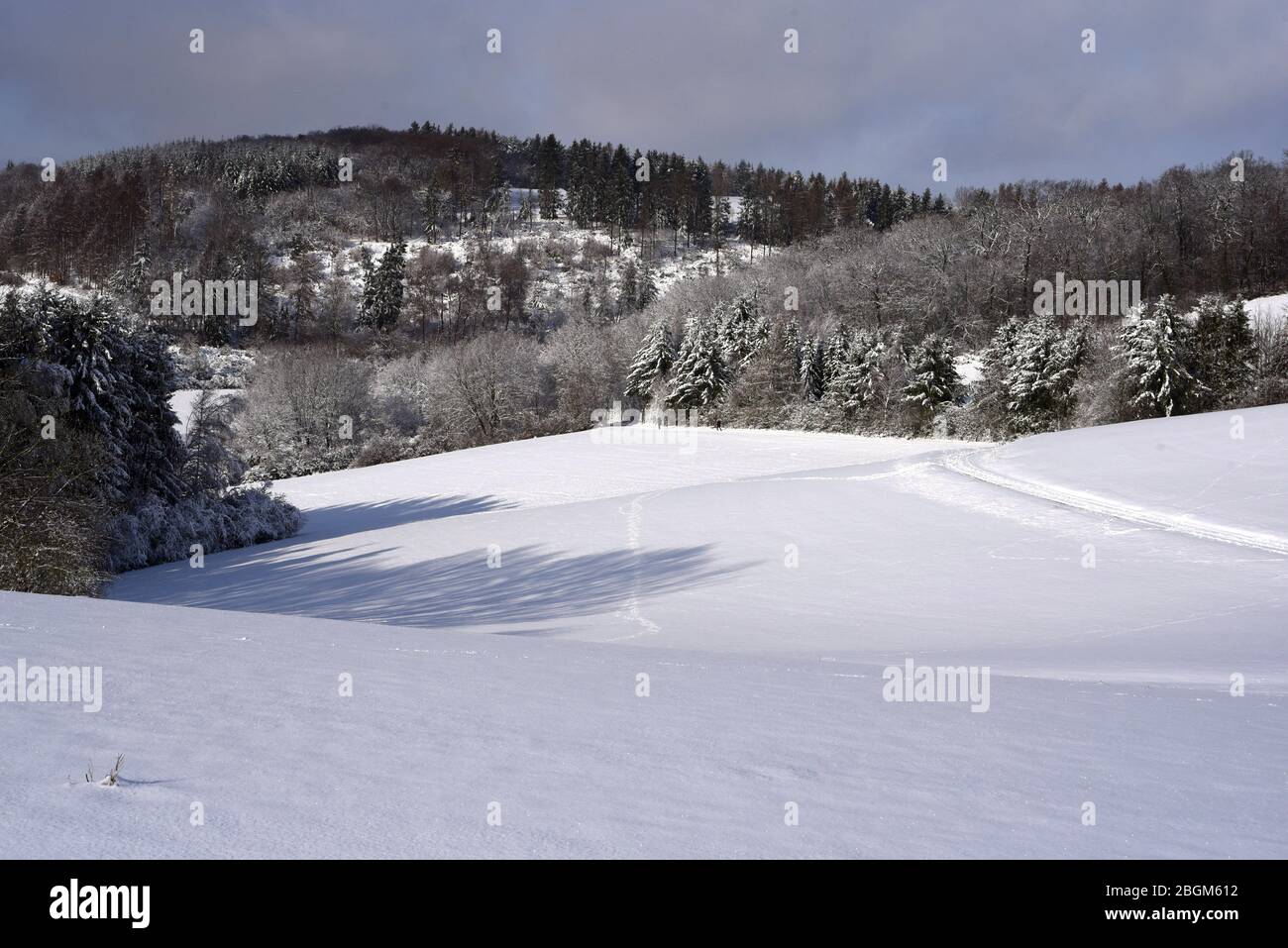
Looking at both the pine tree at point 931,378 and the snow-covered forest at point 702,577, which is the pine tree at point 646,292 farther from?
the pine tree at point 931,378

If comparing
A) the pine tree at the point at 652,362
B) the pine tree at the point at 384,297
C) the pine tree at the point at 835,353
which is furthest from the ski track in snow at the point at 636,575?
the pine tree at the point at 384,297

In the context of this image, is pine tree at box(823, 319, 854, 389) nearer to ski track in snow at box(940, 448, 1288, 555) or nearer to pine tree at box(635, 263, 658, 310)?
ski track in snow at box(940, 448, 1288, 555)

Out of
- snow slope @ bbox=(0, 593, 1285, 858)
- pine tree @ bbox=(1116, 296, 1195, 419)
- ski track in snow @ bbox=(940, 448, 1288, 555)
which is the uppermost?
pine tree @ bbox=(1116, 296, 1195, 419)

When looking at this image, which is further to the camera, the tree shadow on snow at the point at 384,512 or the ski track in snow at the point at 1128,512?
the tree shadow on snow at the point at 384,512

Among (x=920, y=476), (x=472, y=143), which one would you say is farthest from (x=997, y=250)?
(x=472, y=143)

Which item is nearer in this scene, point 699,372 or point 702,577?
point 702,577

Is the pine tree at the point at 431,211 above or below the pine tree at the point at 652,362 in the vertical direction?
above

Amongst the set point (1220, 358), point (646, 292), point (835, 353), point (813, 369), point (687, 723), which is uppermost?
point (646, 292)

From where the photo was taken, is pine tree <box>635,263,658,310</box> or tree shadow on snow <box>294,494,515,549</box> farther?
pine tree <box>635,263,658,310</box>

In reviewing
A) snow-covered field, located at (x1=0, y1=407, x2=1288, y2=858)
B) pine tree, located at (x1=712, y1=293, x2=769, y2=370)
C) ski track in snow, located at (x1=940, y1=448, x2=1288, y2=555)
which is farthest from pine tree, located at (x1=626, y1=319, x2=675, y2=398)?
snow-covered field, located at (x1=0, y1=407, x2=1288, y2=858)

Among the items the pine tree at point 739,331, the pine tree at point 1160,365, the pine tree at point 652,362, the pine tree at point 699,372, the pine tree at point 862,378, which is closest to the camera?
the pine tree at point 1160,365

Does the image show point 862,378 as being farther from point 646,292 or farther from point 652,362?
point 646,292

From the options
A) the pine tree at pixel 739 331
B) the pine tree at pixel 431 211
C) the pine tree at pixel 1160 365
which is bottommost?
the pine tree at pixel 1160 365

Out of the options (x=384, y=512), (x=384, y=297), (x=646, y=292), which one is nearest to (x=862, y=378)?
(x=384, y=512)
